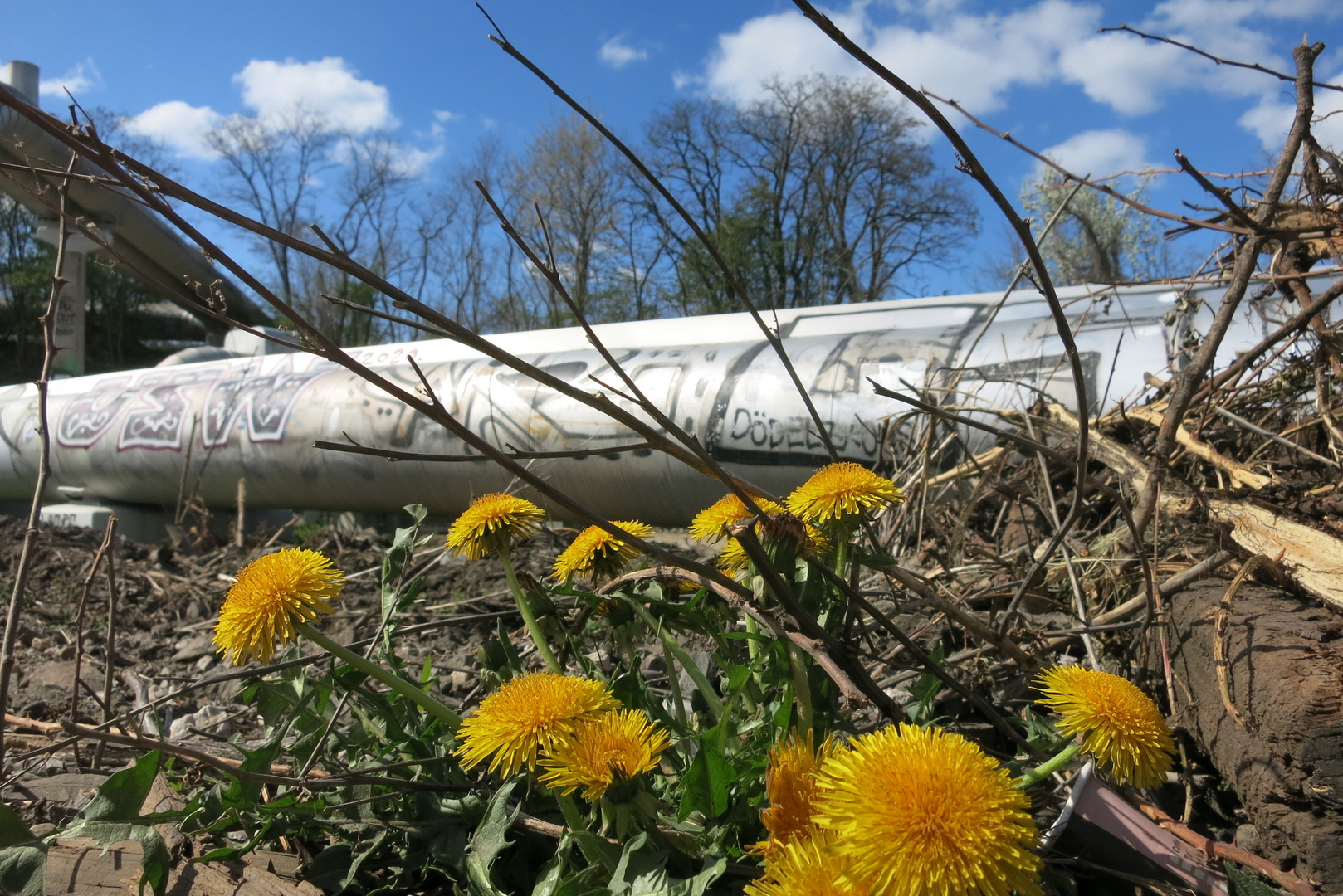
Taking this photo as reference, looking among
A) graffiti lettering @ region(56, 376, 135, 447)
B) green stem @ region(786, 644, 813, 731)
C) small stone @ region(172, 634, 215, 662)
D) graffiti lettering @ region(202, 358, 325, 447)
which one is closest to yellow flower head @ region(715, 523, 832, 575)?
green stem @ region(786, 644, 813, 731)

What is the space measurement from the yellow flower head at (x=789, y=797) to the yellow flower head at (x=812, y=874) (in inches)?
1.5

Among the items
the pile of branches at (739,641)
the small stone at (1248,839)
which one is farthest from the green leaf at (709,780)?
the small stone at (1248,839)

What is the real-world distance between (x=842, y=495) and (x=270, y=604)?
0.79 metres

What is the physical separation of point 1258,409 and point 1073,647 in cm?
93

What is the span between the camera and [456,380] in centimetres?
529

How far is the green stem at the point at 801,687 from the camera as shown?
1.01 metres

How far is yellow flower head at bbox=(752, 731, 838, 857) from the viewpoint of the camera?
2.70 ft

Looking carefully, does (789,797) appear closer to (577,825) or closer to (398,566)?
(577,825)

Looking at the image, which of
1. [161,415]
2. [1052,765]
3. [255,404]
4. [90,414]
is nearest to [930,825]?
[1052,765]

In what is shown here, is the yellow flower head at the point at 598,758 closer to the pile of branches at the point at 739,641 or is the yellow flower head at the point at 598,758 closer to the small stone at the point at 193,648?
the pile of branches at the point at 739,641

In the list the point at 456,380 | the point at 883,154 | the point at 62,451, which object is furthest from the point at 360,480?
the point at 883,154

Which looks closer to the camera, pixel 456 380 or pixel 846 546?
pixel 846 546

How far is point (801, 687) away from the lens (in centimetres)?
102

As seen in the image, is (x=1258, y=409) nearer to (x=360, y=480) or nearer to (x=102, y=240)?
(x=102, y=240)
